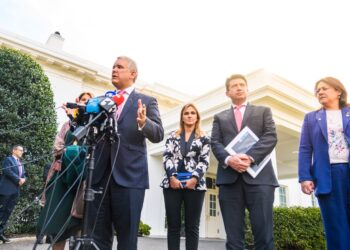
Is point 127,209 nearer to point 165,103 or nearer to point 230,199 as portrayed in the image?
point 230,199

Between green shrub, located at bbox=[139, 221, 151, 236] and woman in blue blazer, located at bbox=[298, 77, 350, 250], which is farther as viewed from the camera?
green shrub, located at bbox=[139, 221, 151, 236]

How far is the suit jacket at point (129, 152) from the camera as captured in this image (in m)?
2.16

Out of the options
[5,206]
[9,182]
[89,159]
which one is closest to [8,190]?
[9,182]

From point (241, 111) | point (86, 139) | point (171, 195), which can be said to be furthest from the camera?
point (171, 195)

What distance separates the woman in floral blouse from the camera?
128 inches

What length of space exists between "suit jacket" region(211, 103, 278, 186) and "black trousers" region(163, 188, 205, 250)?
670 millimetres

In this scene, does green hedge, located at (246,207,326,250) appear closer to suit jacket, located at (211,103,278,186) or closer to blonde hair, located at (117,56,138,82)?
suit jacket, located at (211,103,278,186)

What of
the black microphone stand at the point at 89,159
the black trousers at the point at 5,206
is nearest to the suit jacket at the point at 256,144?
the black microphone stand at the point at 89,159

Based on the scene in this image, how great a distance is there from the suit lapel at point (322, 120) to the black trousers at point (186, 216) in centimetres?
147

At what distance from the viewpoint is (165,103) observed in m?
16.7

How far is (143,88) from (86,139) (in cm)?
1445

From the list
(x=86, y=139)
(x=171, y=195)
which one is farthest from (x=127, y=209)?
(x=171, y=195)

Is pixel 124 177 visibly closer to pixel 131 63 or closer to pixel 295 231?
pixel 131 63

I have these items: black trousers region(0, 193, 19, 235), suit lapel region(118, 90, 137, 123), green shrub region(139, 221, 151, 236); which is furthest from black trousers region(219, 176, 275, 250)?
green shrub region(139, 221, 151, 236)
